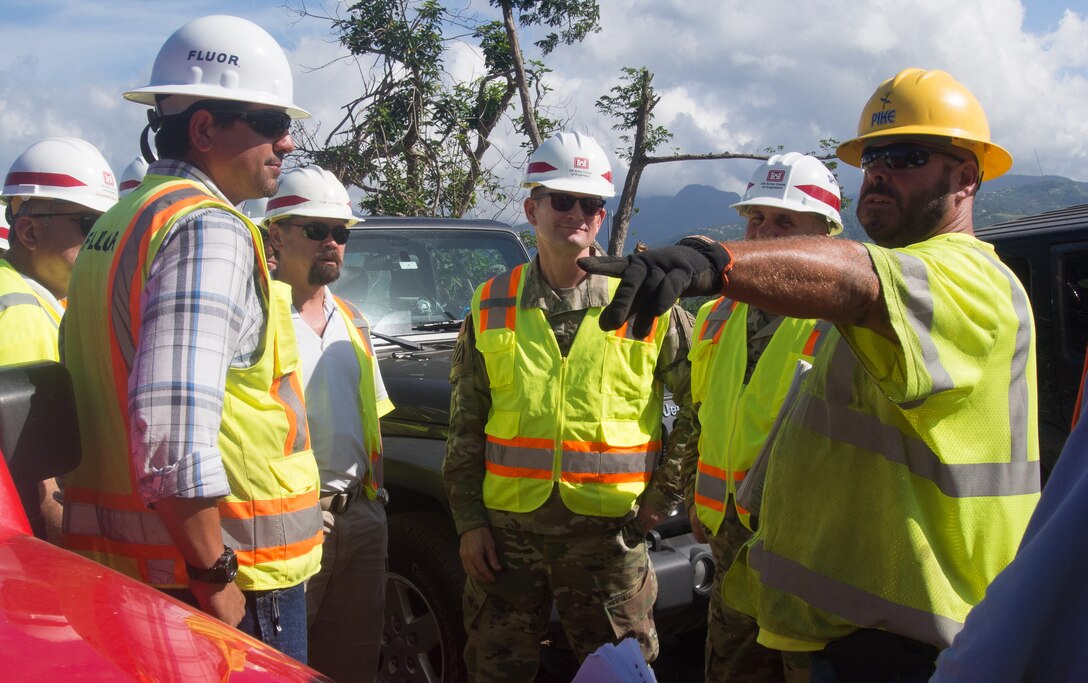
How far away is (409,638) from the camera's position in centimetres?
370

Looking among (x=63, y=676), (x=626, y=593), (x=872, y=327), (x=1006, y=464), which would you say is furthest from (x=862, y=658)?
(x=63, y=676)

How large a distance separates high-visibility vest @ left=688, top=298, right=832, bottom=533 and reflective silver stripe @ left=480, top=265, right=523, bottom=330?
699mm

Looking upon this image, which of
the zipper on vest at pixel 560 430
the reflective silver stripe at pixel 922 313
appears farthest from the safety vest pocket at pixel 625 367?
the reflective silver stripe at pixel 922 313

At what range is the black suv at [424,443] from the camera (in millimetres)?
3490

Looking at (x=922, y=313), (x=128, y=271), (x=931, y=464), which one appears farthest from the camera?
(x=128, y=271)

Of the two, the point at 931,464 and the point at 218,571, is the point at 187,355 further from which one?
the point at 931,464

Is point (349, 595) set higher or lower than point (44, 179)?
lower

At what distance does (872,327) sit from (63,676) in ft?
4.38

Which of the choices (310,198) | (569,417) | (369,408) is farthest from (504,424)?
(310,198)

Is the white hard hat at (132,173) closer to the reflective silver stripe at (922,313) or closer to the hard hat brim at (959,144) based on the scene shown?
the hard hat brim at (959,144)

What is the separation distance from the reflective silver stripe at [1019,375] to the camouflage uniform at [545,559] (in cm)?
142

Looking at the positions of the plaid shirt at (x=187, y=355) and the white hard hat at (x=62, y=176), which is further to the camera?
the white hard hat at (x=62, y=176)

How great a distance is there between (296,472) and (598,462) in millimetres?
1083

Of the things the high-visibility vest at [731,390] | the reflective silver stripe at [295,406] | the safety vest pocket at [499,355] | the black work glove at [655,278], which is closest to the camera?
the black work glove at [655,278]
